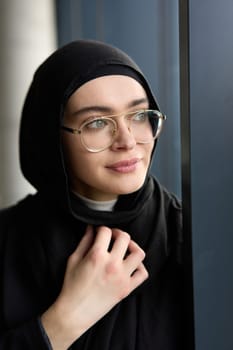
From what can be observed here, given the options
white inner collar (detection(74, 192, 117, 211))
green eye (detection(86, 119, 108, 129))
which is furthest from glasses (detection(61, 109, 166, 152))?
white inner collar (detection(74, 192, 117, 211))

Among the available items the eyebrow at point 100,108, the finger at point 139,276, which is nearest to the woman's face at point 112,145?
the eyebrow at point 100,108

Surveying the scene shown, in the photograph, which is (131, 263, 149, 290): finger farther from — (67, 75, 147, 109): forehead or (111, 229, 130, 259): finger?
(67, 75, 147, 109): forehead

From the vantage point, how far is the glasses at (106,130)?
794 mm

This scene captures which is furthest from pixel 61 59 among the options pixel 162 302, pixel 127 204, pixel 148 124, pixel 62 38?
pixel 62 38

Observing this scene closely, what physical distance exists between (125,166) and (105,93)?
0.14m

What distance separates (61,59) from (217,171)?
15.2 inches

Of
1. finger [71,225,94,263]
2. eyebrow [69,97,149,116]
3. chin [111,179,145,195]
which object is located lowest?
finger [71,225,94,263]

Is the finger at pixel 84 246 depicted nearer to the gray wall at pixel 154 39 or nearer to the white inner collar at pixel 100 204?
the white inner collar at pixel 100 204

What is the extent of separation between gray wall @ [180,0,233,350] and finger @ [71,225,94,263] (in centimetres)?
24

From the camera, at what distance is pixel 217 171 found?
0.67 metres

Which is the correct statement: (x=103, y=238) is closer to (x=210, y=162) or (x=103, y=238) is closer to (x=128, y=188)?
(x=128, y=188)

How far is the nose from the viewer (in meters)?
0.78

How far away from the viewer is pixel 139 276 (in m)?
0.82

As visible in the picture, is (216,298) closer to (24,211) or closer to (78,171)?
(78,171)
